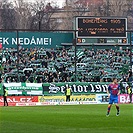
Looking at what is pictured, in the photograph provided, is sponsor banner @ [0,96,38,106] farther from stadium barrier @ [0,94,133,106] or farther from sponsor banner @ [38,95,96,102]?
sponsor banner @ [38,95,96,102]

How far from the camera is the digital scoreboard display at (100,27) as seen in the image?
54.4 metres

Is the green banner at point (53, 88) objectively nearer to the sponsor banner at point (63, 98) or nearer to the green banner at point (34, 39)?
the sponsor banner at point (63, 98)

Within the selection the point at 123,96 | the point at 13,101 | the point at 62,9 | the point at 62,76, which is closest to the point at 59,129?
the point at 13,101

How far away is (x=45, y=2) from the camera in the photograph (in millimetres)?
103312

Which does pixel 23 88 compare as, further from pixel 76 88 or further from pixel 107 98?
pixel 107 98

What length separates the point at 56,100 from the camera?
55.0m

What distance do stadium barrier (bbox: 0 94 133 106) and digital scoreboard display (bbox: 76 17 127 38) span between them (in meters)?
5.09

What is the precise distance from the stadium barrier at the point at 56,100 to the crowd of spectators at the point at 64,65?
5519mm

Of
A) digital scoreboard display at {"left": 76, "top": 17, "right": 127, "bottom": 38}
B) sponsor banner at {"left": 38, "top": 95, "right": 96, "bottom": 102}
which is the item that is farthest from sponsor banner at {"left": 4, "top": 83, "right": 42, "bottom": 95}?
digital scoreboard display at {"left": 76, "top": 17, "right": 127, "bottom": 38}

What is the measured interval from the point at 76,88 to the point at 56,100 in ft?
8.18

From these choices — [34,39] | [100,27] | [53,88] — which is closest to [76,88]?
[53,88]

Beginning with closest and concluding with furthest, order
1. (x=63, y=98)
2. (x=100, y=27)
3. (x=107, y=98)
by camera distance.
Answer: (x=100, y=27)
(x=63, y=98)
(x=107, y=98)

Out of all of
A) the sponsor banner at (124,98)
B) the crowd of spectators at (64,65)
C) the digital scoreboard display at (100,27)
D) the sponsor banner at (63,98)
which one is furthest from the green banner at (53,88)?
the crowd of spectators at (64,65)

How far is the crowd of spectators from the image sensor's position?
6294cm
